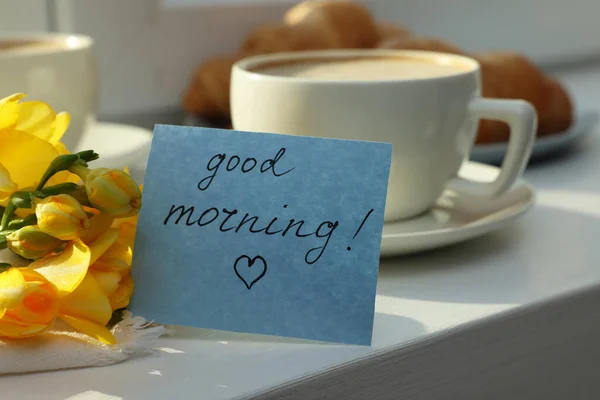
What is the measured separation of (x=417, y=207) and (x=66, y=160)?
0.26 meters

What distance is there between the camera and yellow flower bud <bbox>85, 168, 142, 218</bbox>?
0.36 metres

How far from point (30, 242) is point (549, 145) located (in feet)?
1.82

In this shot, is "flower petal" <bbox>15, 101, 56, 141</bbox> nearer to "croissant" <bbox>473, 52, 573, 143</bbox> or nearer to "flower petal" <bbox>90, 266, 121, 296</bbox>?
"flower petal" <bbox>90, 266, 121, 296</bbox>

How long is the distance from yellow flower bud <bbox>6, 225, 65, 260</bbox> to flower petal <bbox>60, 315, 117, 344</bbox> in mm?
32

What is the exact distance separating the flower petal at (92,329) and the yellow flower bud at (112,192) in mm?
49

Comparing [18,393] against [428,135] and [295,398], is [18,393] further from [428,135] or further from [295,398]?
[428,135]

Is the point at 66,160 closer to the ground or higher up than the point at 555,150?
higher up

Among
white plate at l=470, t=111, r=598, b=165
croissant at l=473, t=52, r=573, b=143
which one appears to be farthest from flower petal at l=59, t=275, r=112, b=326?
croissant at l=473, t=52, r=573, b=143

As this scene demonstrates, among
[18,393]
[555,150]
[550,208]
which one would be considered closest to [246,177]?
[18,393]

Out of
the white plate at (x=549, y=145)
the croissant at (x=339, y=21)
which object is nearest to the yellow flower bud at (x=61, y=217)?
the white plate at (x=549, y=145)

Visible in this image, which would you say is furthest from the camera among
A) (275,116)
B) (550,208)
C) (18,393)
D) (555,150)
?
(555,150)

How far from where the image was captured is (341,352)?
38cm

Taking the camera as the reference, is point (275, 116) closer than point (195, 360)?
No

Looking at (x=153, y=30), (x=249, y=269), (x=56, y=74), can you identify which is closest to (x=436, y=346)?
(x=249, y=269)
